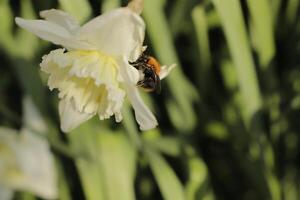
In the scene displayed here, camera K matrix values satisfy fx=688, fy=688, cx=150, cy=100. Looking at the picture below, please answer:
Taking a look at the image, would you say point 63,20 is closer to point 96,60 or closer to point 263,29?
point 96,60

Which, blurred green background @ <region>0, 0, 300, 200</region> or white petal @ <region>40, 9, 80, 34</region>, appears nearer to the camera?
white petal @ <region>40, 9, 80, 34</region>

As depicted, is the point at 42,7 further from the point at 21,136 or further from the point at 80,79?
the point at 80,79

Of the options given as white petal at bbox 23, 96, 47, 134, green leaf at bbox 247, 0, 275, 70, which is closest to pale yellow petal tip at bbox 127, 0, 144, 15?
green leaf at bbox 247, 0, 275, 70

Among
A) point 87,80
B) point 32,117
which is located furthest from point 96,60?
point 32,117

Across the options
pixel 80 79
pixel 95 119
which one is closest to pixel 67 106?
pixel 80 79

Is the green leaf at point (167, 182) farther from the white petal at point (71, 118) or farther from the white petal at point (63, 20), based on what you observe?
the white petal at point (63, 20)

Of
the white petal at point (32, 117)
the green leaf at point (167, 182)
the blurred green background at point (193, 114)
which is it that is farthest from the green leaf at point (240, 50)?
the white petal at point (32, 117)

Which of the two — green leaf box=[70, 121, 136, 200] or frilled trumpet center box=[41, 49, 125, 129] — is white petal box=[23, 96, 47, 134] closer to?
green leaf box=[70, 121, 136, 200]
